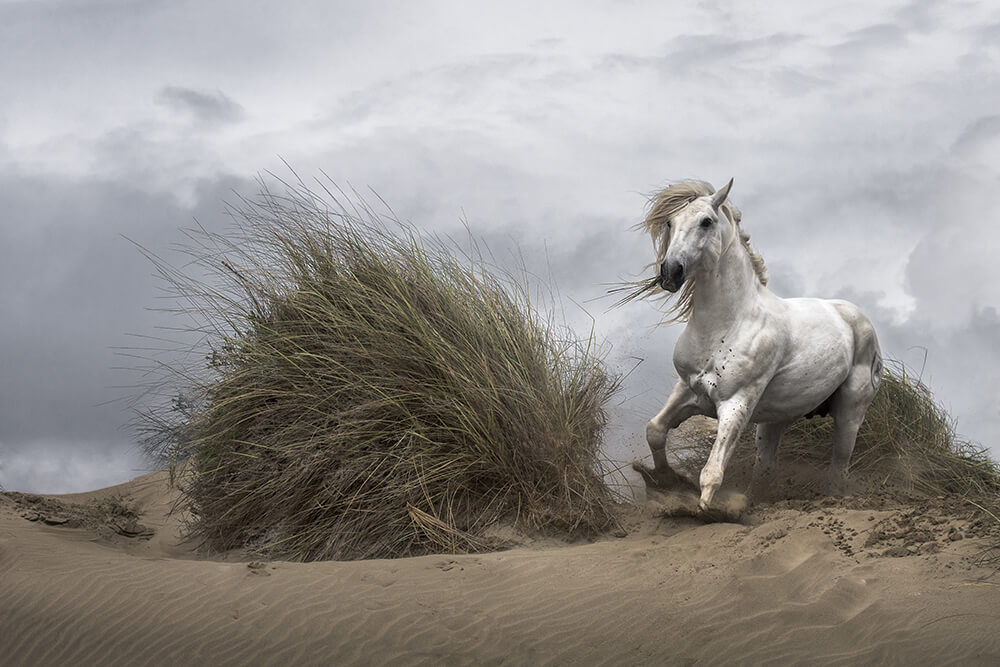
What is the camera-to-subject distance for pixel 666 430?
6.81 m

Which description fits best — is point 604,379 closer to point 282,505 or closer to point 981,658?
point 282,505

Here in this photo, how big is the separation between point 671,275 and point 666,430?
1263 millimetres

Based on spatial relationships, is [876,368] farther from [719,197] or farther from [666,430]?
[719,197]

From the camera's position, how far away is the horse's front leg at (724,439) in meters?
6.14

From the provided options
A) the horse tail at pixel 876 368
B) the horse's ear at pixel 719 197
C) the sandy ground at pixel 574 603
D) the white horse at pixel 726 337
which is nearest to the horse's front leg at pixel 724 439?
the white horse at pixel 726 337

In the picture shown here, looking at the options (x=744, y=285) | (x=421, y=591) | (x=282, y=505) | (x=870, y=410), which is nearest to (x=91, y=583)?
(x=282, y=505)

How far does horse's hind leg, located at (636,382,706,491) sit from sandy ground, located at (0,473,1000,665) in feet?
2.29

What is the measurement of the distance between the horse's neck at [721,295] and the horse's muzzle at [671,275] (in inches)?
19.2

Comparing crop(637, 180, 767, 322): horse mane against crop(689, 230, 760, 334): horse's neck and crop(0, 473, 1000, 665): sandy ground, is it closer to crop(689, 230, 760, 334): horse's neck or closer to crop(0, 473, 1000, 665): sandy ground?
crop(689, 230, 760, 334): horse's neck

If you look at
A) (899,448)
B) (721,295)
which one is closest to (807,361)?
(721,295)

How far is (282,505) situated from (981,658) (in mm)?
4680

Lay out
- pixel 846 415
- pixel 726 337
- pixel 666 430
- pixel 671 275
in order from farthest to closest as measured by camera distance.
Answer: pixel 846 415
pixel 666 430
pixel 726 337
pixel 671 275

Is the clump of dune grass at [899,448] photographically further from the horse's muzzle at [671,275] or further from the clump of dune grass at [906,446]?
the horse's muzzle at [671,275]

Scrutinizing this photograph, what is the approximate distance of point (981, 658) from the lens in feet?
13.7
